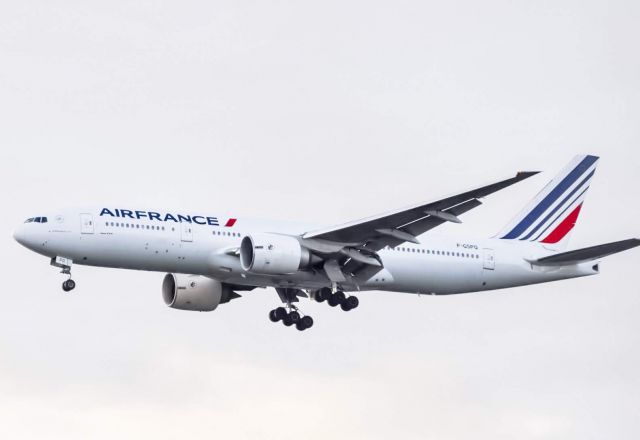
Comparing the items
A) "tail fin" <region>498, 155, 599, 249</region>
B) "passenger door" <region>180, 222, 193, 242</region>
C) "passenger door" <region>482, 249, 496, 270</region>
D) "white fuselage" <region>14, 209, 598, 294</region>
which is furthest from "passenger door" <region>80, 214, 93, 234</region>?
"tail fin" <region>498, 155, 599, 249</region>

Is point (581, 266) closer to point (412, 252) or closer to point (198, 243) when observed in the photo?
point (412, 252)

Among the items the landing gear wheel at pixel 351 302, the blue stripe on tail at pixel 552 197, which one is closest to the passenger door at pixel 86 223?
the landing gear wheel at pixel 351 302

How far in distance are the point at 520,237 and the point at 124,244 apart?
58.1 ft

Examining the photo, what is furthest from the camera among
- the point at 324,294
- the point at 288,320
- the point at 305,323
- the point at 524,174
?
the point at 288,320

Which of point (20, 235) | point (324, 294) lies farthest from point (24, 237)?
point (324, 294)

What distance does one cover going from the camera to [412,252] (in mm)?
58875

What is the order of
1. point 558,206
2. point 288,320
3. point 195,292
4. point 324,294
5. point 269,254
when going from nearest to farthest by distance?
point 269,254 < point 324,294 < point 288,320 < point 195,292 < point 558,206

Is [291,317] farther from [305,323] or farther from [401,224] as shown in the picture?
[401,224]

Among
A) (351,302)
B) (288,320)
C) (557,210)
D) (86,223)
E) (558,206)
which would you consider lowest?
(351,302)

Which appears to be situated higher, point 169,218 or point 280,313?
point 169,218

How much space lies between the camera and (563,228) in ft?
212

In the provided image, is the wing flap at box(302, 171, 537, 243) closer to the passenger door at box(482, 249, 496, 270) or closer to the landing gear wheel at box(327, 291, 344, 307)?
the landing gear wheel at box(327, 291, 344, 307)

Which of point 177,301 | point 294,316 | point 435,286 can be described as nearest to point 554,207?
point 435,286

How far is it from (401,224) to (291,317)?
775 cm
